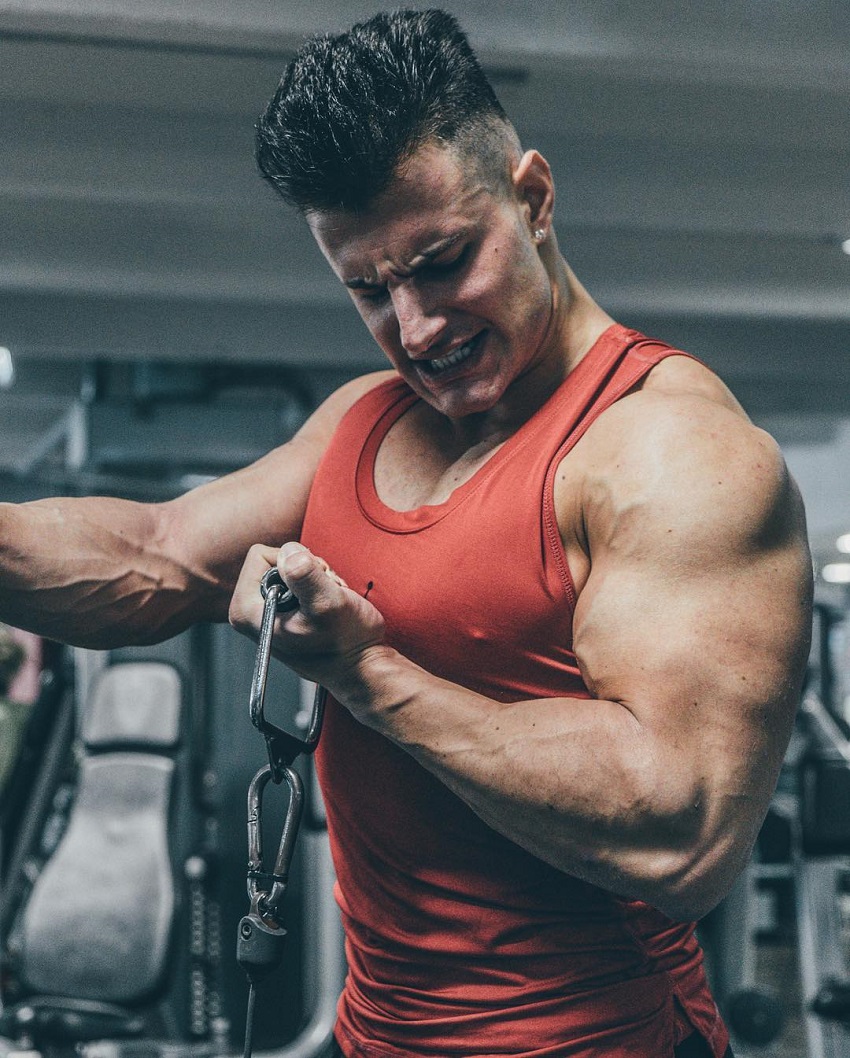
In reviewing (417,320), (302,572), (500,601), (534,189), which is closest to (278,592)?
(302,572)

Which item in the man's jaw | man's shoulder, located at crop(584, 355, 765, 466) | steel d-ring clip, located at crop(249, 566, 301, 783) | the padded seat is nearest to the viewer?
steel d-ring clip, located at crop(249, 566, 301, 783)

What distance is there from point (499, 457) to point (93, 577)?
0.47 m

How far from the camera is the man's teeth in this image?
1.26m

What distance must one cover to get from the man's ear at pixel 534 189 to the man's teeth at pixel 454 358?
0.53 ft

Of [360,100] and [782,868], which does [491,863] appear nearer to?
[360,100]

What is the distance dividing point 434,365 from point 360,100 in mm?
261

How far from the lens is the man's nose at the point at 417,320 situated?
122 centimetres

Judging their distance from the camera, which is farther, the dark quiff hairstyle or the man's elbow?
the dark quiff hairstyle

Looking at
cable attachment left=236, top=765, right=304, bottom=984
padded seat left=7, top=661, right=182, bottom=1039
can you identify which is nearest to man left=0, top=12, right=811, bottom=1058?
cable attachment left=236, top=765, right=304, bottom=984

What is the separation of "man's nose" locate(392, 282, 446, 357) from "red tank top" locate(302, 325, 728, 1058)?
13 cm

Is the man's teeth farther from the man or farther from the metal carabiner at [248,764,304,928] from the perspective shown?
the metal carabiner at [248,764,304,928]

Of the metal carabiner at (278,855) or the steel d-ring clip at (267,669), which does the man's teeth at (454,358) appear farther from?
the metal carabiner at (278,855)

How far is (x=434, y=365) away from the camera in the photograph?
1266 mm

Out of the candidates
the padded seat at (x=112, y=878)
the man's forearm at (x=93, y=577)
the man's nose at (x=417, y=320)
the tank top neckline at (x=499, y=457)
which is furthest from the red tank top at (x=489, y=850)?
the padded seat at (x=112, y=878)
